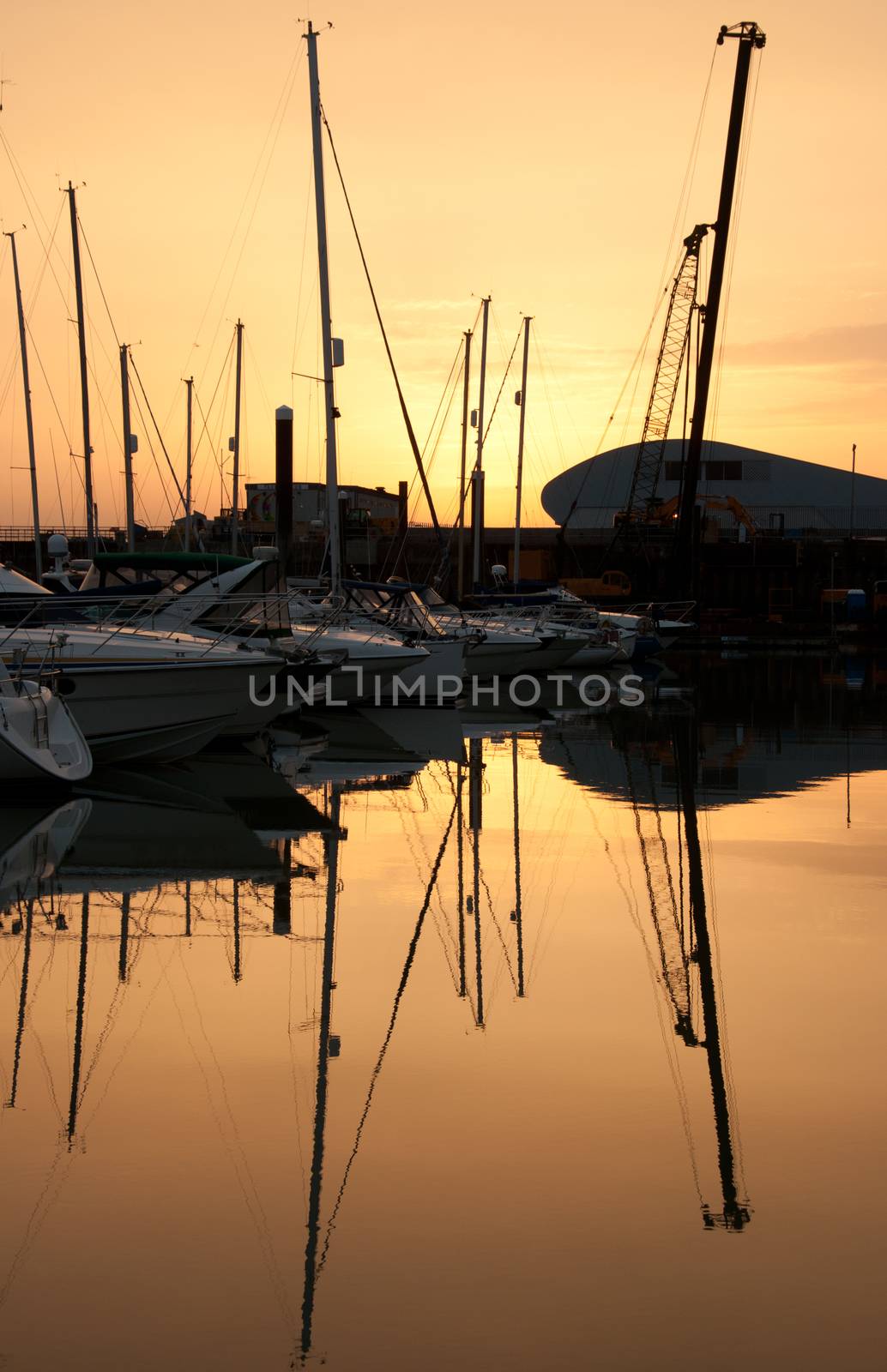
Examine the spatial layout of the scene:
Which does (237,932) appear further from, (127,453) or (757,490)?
(757,490)

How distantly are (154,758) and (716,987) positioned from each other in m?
10.4

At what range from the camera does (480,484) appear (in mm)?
48906

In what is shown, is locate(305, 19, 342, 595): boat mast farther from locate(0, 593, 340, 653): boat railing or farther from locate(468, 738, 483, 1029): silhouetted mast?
locate(468, 738, 483, 1029): silhouetted mast

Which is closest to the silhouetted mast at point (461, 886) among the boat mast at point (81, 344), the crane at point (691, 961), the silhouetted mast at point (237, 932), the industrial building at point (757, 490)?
the crane at point (691, 961)

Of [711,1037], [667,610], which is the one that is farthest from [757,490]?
[711,1037]

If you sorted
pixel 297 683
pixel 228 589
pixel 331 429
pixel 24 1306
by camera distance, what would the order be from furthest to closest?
1. pixel 331 429
2. pixel 228 589
3. pixel 297 683
4. pixel 24 1306

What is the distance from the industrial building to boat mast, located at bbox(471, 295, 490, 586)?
48181 mm

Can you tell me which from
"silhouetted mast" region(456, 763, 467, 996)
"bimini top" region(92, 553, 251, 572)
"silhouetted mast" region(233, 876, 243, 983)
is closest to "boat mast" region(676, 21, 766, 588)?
"bimini top" region(92, 553, 251, 572)

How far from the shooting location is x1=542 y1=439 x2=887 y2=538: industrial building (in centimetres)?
9888

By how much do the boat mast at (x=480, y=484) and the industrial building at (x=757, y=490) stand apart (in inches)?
1897

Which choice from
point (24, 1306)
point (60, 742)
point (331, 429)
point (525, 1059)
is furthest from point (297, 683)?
point (24, 1306)

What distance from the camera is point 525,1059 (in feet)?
22.6

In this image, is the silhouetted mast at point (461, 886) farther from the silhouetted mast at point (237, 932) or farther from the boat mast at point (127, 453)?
the boat mast at point (127, 453)

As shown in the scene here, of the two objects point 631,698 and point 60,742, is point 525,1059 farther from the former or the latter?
point 631,698
